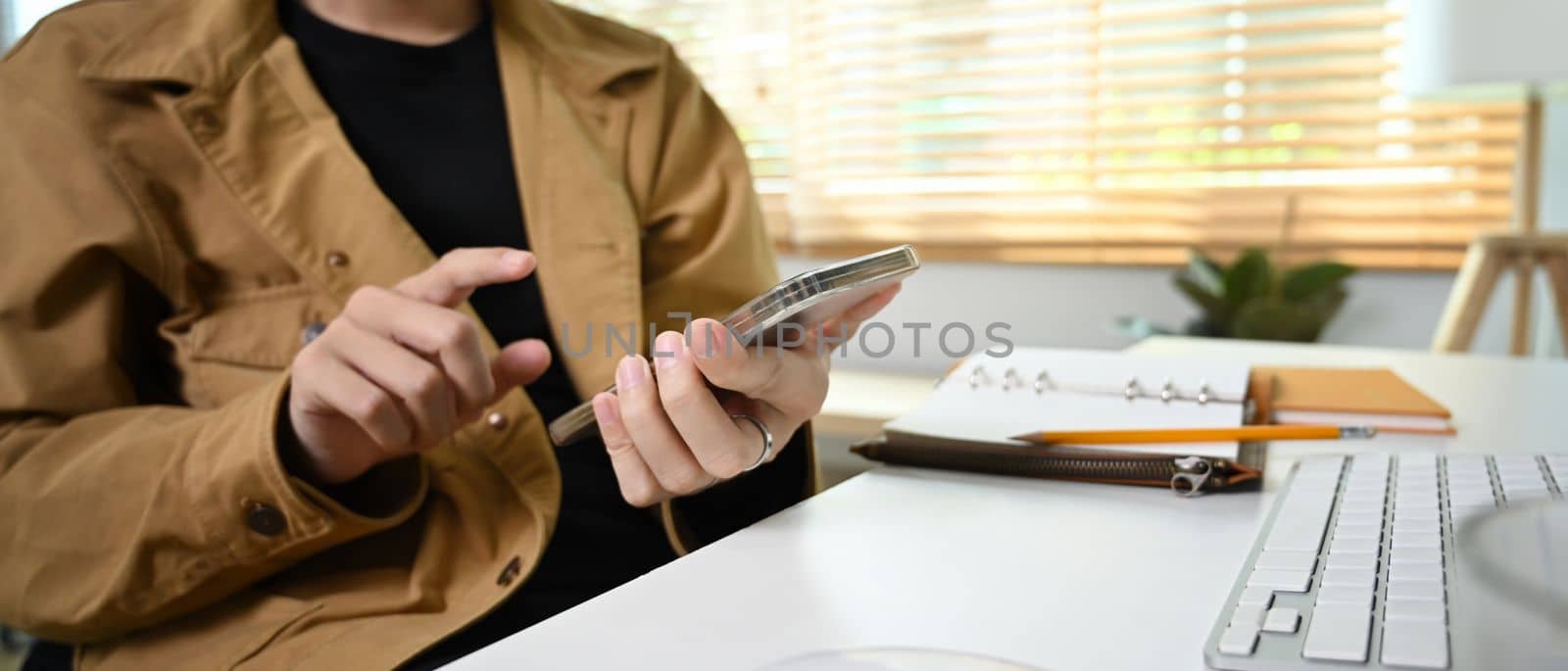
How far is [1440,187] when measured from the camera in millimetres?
1830

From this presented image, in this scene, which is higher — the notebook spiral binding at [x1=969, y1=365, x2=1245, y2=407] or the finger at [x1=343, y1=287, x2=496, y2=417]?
the finger at [x1=343, y1=287, x2=496, y2=417]

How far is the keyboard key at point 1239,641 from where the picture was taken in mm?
306

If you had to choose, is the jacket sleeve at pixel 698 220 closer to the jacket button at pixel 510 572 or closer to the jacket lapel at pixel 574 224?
the jacket lapel at pixel 574 224

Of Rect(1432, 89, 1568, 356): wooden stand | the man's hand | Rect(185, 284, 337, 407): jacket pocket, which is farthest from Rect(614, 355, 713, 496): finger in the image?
Rect(1432, 89, 1568, 356): wooden stand

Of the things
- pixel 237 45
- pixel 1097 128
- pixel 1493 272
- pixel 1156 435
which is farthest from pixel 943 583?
pixel 1097 128

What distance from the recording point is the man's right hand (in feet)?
1.77

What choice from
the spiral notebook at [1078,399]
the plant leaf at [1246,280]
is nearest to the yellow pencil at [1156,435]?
the spiral notebook at [1078,399]

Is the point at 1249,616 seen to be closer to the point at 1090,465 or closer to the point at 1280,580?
the point at 1280,580

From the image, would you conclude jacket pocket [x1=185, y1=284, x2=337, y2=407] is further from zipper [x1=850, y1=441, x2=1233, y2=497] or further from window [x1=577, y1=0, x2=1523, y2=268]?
window [x1=577, y1=0, x2=1523, y2=268]

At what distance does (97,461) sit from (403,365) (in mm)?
201

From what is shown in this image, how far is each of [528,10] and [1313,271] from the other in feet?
4.73

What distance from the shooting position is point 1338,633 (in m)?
0.30

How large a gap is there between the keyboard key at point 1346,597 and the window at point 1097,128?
1.75 metres

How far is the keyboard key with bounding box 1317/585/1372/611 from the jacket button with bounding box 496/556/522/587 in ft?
1.41
